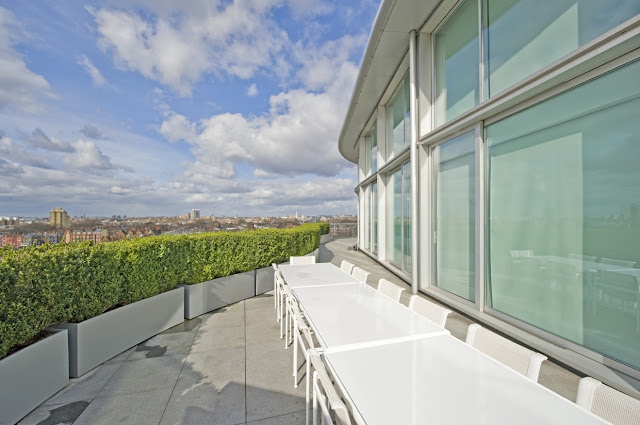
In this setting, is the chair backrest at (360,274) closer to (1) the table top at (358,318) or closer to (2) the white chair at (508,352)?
(1) the table top at (358,318)

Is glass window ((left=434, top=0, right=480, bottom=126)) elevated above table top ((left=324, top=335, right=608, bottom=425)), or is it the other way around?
glass window ((left=434, top=0, right=480, bottom=126))

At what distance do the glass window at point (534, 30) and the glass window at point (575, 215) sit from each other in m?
0.54

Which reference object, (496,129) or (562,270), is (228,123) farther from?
(562,270)

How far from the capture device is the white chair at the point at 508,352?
5.01ft

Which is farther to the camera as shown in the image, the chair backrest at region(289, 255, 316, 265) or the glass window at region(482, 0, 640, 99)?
the chair backrest at region(289, 255, 316, 265)

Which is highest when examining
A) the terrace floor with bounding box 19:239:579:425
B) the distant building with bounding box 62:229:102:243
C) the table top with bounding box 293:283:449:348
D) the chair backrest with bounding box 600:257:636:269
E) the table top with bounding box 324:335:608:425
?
the distant building with bounding box 62:229:102:243

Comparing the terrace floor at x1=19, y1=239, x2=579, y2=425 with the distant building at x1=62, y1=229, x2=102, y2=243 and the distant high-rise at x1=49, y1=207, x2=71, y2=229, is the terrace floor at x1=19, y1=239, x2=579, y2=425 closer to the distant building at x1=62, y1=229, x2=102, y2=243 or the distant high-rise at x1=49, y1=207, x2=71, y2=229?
the distant building at x1=62, y1=229, x2=102, y2=243

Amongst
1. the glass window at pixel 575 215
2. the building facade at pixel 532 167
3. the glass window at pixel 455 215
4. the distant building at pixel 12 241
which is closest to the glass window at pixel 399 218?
the building facade at pixel 532 167

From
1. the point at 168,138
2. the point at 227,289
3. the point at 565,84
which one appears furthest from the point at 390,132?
the point at 168,138

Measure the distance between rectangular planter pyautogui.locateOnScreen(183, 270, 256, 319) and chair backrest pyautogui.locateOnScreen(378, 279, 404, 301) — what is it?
3.25 meters

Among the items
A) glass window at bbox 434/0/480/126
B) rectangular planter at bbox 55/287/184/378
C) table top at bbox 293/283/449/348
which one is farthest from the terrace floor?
glass window at bbox 434/0/480/126

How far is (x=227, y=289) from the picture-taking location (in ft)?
16.9

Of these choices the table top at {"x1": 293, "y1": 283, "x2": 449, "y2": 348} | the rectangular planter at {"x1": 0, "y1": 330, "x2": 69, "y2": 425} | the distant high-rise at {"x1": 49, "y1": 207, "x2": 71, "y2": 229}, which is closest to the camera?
the table top at {"x1": 293, "y1": 283, "x2": 449, "y2": 348}

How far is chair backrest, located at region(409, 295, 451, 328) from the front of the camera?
2326mm
